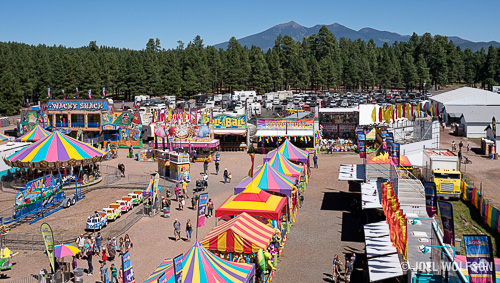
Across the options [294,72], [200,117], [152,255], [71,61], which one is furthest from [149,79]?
[152,255]

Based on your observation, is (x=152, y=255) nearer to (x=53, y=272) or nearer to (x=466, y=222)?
(x=53, y=272)

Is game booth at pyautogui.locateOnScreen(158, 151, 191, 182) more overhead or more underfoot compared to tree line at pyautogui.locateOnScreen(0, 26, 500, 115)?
more underfoot

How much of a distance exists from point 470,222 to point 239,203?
37.1 ft

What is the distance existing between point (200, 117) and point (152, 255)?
22.5m

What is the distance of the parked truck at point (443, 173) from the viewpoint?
2834 cm

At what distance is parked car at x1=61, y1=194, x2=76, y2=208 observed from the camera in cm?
2911

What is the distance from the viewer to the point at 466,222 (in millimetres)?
24562

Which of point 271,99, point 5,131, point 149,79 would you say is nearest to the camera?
point 5,131

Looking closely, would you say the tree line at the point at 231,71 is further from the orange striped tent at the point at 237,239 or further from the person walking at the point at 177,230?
the orange striped tent at the point at 237,239

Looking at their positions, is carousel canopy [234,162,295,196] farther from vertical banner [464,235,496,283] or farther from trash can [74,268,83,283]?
vertical banner [464,235,496,283]

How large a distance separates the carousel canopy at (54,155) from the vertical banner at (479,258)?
27599mm

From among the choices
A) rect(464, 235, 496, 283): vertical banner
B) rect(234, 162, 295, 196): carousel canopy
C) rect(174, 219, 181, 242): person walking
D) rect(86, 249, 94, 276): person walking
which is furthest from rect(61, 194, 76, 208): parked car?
rect(464, 235, 496, 283): vertical banner

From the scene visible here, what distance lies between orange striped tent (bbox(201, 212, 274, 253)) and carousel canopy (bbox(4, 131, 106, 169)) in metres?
18.1

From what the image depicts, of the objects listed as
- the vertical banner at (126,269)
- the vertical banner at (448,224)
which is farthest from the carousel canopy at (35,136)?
the vertical banner at (448,224)
